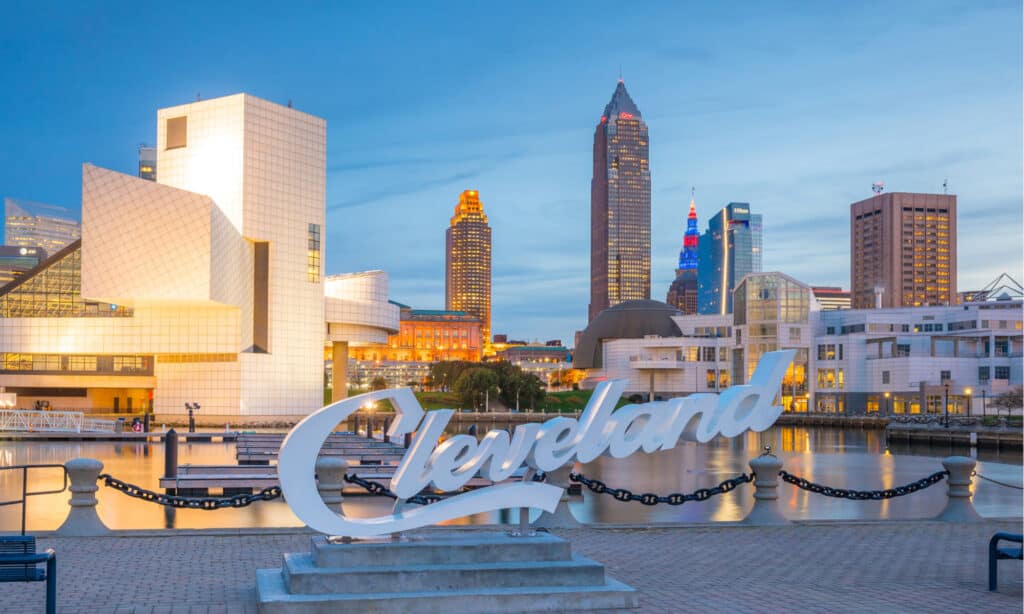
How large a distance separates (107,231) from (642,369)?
89.6 metres

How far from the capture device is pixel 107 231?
65688 mm

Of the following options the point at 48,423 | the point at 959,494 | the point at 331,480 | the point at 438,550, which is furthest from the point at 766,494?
the point at 48,423

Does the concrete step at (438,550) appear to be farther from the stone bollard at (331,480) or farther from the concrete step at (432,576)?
the stone bollard at (331,480)

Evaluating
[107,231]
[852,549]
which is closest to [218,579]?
[852,549]

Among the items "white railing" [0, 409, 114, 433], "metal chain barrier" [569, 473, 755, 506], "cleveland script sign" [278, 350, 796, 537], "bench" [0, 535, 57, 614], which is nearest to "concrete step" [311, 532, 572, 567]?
"cleveland script sign" [278, 350, 796, 537]

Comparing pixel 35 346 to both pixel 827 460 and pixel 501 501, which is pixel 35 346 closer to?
pixel 827 460

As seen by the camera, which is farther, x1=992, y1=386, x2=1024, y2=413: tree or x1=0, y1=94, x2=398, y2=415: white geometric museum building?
x1=992, y1=386, x2=1024, y2=413: tree

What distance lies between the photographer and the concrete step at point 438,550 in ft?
40.9

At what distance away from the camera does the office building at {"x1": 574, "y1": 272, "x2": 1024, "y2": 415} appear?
370 feet

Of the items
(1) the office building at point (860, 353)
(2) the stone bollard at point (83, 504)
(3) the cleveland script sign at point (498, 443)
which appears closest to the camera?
(3) the cleveland script sign at point (498, 443)

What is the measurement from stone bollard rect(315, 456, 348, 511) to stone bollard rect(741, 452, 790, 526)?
7766 mm

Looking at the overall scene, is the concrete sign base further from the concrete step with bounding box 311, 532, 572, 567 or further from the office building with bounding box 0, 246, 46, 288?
the office building with bounding box 0, 246, 46, 288

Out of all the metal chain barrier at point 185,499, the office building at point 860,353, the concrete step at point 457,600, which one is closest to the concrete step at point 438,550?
the concrete step at point 457,600

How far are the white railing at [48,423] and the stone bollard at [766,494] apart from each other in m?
48.7
